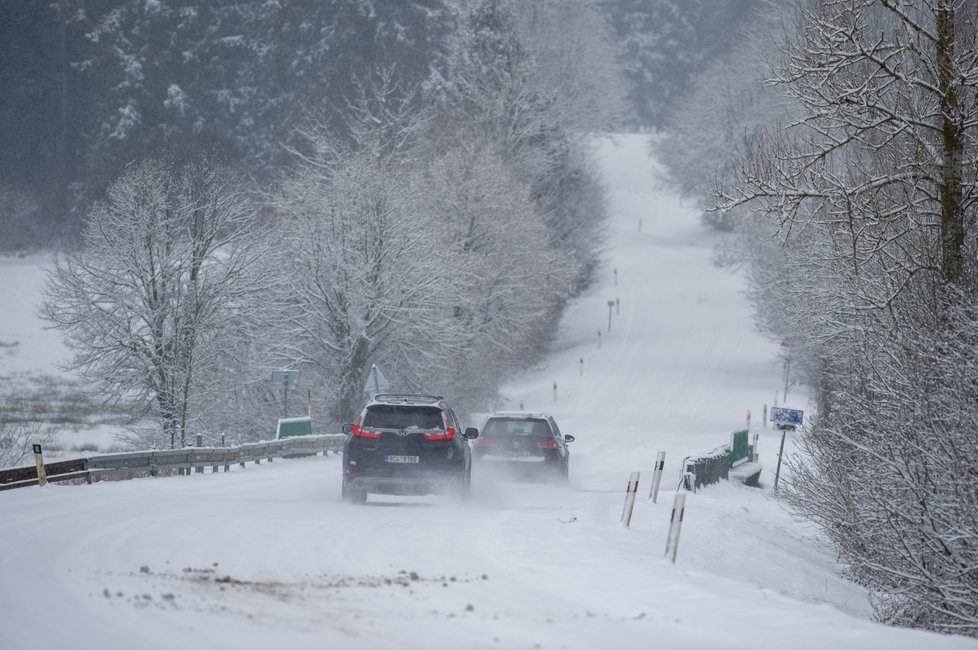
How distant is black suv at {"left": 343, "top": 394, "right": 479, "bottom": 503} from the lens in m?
17.6

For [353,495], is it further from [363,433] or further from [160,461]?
[160,461]

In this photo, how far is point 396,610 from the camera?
28.3 ft

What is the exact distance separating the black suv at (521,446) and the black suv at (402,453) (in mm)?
4495

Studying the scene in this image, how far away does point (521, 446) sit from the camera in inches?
886

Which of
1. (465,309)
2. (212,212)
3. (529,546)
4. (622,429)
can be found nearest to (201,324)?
(212,212)

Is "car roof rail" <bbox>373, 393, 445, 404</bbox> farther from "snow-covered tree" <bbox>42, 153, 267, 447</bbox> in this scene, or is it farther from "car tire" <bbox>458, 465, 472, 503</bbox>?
"snow-covered tree" <bbox>42, 153, 267, 447</bbox>

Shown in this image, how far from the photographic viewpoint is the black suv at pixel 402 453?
17.6m

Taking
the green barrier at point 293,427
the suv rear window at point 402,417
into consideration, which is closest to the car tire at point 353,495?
the suv rear window at point 402,417

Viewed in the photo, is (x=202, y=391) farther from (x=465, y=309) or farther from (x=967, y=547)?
(x=967, y=547)

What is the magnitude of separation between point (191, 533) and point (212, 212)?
28.1m

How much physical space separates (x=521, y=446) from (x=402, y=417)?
5.16m

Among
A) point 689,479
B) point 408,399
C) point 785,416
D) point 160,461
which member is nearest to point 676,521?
point 408,399

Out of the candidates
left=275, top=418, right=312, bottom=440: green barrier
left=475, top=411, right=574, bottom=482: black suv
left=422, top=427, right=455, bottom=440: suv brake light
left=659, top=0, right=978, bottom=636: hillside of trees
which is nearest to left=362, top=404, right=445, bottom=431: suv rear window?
left=422, top=427, right=455, bottom=440: suv brake light

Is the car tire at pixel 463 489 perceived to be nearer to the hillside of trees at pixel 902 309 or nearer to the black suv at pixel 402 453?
the black suv at pixel 402 453
